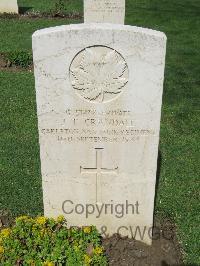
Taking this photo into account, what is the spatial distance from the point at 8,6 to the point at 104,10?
583 centimetres

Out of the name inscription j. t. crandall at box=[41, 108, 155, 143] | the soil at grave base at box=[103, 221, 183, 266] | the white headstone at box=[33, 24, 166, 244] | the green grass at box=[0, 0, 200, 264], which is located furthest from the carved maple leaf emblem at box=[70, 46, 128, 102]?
the green grass at box=[0, 0, 200, 264]

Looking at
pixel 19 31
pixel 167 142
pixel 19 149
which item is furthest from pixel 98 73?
pixel 19 31

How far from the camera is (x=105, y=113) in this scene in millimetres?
3820

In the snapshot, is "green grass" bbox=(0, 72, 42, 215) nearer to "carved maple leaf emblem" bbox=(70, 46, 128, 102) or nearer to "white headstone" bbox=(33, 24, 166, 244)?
"white headstone" bbox=(33, 24, 166, 244)

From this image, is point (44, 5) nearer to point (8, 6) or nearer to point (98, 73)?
point (8, 6)

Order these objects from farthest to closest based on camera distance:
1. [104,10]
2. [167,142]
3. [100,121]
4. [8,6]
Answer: [8,6] < [104,10] < [167,142] < [100,121]

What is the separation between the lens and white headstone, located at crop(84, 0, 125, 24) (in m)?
10.7

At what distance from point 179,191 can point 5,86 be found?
489cm

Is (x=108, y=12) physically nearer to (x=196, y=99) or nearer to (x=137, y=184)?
(x=196, y=99)

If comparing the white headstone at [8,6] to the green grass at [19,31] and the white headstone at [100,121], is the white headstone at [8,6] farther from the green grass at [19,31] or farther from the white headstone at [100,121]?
the white headstone at [100,121]

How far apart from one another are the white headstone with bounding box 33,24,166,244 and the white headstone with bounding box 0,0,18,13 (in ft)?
40.6

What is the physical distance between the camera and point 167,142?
682cm

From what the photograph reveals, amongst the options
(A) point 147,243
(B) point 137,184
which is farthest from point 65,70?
(A) point 147,243

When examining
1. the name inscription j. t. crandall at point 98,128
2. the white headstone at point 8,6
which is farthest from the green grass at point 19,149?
the white headstone at point 8,6
